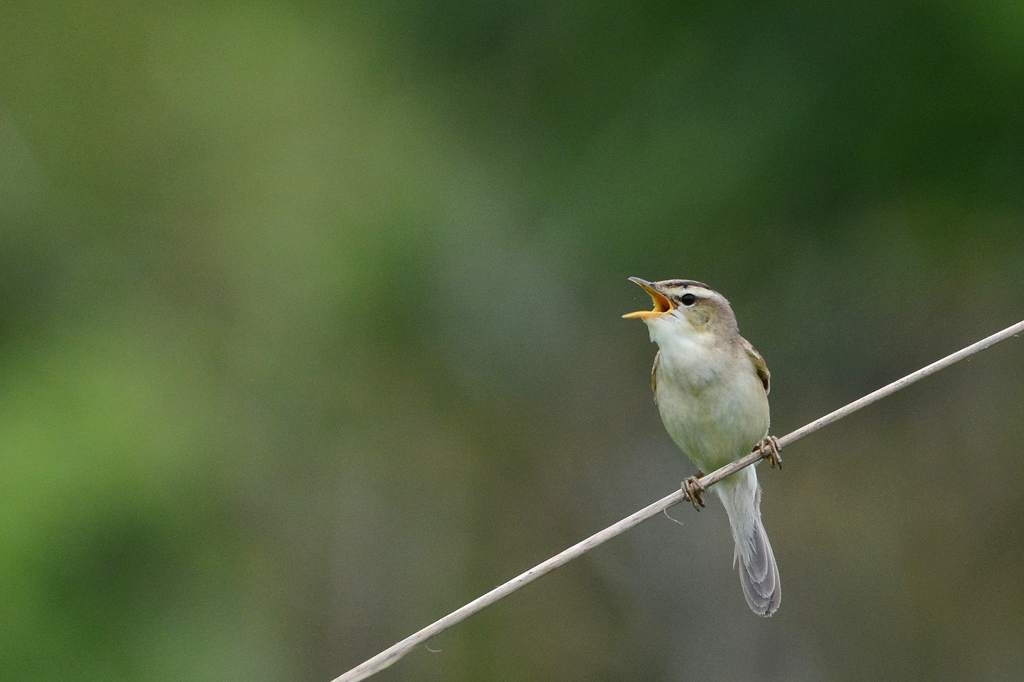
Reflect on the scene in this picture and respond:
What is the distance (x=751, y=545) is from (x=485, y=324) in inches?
128

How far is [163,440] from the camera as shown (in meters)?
6.59

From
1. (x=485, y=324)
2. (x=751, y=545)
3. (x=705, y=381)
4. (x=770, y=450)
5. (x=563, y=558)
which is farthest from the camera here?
(x=485, y=324)

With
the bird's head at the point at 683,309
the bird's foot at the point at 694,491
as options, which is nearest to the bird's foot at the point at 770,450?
the bird's foot at the point at 694,491

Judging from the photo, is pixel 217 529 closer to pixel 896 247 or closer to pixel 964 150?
pixel 896 247

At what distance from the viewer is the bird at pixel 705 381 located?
3840 millimetres

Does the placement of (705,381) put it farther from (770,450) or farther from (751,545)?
(751,545)

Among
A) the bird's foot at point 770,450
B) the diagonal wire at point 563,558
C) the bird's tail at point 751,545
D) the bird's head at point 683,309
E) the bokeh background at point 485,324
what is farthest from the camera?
the bokeh background at point 485,324

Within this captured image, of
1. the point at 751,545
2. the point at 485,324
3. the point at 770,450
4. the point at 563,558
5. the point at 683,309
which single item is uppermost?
the point at 683,309

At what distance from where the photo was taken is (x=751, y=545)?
420 cm

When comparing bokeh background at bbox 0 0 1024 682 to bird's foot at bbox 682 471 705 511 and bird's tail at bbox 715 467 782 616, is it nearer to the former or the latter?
bird's tail at bbox 715 467 782 616

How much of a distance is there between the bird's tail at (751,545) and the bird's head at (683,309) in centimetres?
59

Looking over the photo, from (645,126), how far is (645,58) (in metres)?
0.40

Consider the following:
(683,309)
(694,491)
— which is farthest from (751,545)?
(683,309)

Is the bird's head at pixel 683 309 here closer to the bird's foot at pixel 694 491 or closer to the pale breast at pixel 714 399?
the pale breast at pixel 714 399
